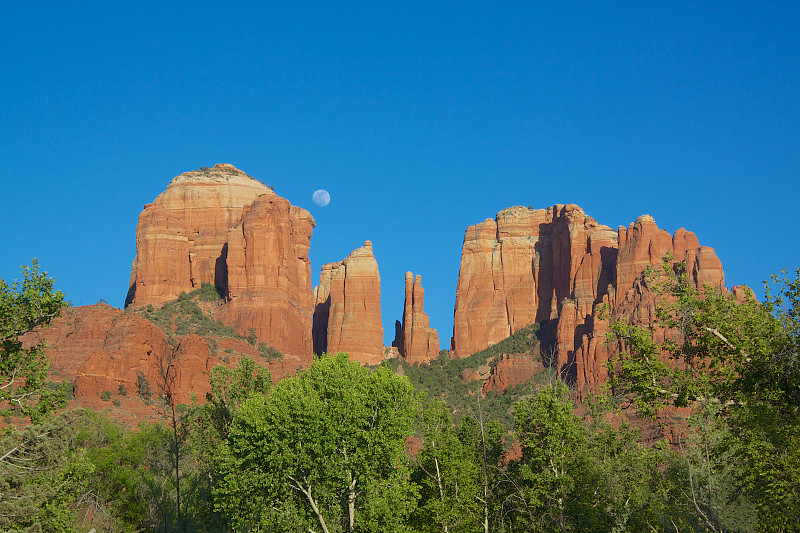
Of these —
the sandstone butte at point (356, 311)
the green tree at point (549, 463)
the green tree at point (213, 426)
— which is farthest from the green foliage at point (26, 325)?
the sandstone butte at point (356, 311)

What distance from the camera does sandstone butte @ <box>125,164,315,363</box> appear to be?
141 meters

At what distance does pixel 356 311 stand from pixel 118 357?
61.0 m

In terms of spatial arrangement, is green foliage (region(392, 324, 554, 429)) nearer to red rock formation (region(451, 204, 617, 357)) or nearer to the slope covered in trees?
red rock formation (region(451, 204, 617, 357))

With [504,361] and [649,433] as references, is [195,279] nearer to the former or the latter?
[504,361]

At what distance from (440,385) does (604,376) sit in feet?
99.8

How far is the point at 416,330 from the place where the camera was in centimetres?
16425

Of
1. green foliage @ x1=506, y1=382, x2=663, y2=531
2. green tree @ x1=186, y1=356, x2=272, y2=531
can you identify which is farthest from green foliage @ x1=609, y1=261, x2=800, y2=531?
green tree @ x1=186, y1=356, x2=272, y2=531

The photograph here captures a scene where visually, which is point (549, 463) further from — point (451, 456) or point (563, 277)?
point (563, 277)

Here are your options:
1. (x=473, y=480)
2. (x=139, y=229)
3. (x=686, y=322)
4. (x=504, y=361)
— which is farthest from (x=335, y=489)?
(x=139, y=229)

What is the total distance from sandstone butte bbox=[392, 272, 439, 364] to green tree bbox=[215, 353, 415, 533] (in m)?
118

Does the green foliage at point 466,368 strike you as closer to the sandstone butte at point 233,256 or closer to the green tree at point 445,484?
the sandstone butte at point 233,256

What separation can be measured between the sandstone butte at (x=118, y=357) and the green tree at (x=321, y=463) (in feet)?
169

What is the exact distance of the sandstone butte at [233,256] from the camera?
463 ft

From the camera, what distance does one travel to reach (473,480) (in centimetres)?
5038
